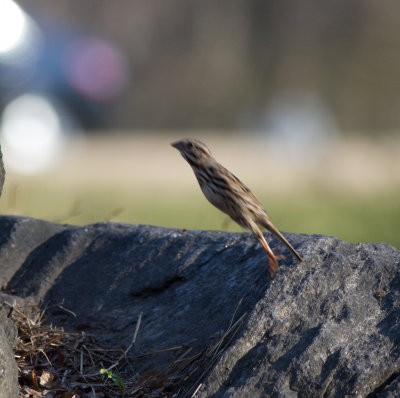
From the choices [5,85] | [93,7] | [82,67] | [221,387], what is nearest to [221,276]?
[221,387]

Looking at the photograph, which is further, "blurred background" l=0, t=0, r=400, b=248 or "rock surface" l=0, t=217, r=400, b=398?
"blurred background" l=0, t=0, r=400, b=248

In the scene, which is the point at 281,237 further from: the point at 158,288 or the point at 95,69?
the point at 95,69

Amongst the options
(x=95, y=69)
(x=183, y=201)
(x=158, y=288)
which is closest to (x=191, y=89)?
(x=95, y=69)

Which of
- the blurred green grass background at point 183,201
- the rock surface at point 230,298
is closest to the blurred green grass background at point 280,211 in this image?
the blurred green grass background at point 183,201

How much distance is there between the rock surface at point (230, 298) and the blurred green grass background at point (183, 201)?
5.04 feet

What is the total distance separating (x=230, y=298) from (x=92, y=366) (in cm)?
74

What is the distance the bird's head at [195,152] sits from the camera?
12.4 feet

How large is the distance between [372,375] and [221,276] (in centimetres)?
96

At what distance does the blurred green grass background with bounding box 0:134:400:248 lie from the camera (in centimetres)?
857

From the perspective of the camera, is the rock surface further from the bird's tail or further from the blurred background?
the blurred background

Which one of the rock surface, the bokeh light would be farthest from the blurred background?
the rock surface

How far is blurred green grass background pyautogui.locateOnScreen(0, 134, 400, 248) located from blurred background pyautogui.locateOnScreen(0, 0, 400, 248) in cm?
9

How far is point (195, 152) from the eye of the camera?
3783 millimetres

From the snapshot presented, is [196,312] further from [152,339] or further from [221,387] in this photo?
[221,387]
